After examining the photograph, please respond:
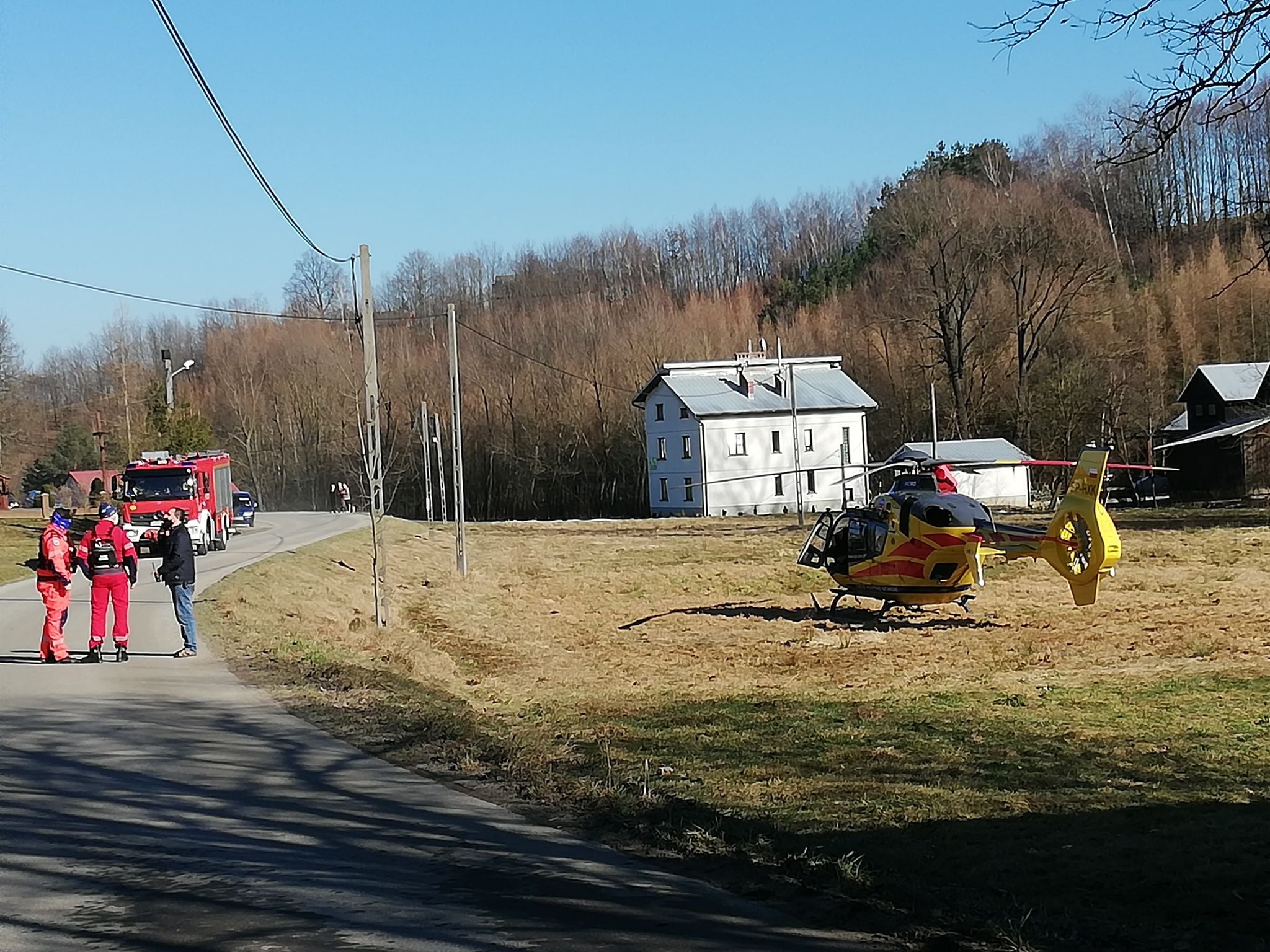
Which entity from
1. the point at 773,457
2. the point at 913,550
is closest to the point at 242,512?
the point at 773,457

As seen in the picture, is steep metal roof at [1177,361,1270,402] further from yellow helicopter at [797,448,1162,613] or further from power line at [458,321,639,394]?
yellow helicopter at [797,448,1162,613]

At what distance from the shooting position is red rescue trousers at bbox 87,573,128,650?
695 inches

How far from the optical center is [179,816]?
9.27 m

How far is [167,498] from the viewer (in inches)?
1489

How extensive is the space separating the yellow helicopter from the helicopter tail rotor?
0.05 feet

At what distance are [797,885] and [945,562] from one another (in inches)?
758

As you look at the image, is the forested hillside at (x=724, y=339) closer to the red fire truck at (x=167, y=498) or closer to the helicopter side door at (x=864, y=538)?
Result: the red fire truck at (x=167, y=498)

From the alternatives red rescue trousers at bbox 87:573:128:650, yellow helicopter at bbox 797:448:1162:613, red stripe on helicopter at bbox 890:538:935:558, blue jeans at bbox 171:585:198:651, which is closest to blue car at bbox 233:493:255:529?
yellow helicopter at bbox 797:448:1162:613

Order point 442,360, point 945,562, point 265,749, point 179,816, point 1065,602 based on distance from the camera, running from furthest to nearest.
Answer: point 442,360, point 1065,602, point 945,562, point 265,749, point 179,816

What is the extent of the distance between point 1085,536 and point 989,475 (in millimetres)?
46580

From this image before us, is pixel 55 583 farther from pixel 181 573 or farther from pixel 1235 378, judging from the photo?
pixel 1235 378

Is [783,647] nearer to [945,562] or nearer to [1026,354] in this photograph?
[945,562]

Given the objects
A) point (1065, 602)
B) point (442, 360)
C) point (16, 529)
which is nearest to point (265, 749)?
point (1065, 602)

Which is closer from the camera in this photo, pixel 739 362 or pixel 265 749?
pixel 265 749
